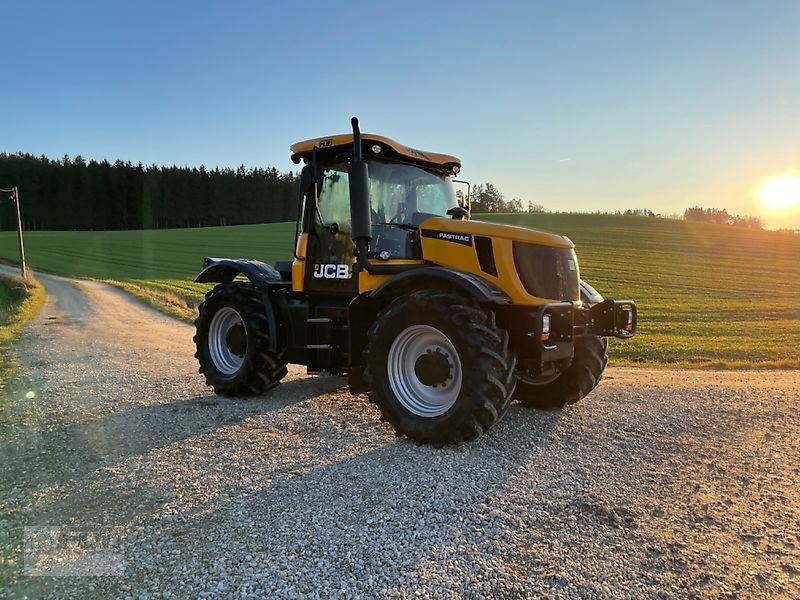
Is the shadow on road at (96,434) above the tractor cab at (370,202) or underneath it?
underneath

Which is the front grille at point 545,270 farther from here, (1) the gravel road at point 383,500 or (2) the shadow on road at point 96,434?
(2) the shadow on road at point 96,434

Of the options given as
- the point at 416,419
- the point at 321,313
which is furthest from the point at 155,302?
the point at 416,419

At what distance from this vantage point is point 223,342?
846 cm

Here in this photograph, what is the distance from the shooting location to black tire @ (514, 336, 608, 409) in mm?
6828

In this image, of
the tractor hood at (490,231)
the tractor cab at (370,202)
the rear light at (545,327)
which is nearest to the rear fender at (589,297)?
the tractor hood at (490,231)

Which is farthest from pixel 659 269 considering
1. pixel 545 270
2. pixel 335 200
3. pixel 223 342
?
pixel 545 270

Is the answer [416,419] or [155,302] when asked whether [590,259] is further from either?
[416,419]

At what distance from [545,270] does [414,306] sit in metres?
1.36

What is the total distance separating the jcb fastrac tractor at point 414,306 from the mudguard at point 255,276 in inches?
1.2

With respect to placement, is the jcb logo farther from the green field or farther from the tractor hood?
the green field

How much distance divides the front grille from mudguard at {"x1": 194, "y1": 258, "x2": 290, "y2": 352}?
3.24 meters

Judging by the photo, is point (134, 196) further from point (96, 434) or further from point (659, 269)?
point (96, 434)

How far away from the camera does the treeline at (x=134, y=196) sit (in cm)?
10050

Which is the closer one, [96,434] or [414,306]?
[414,306]
